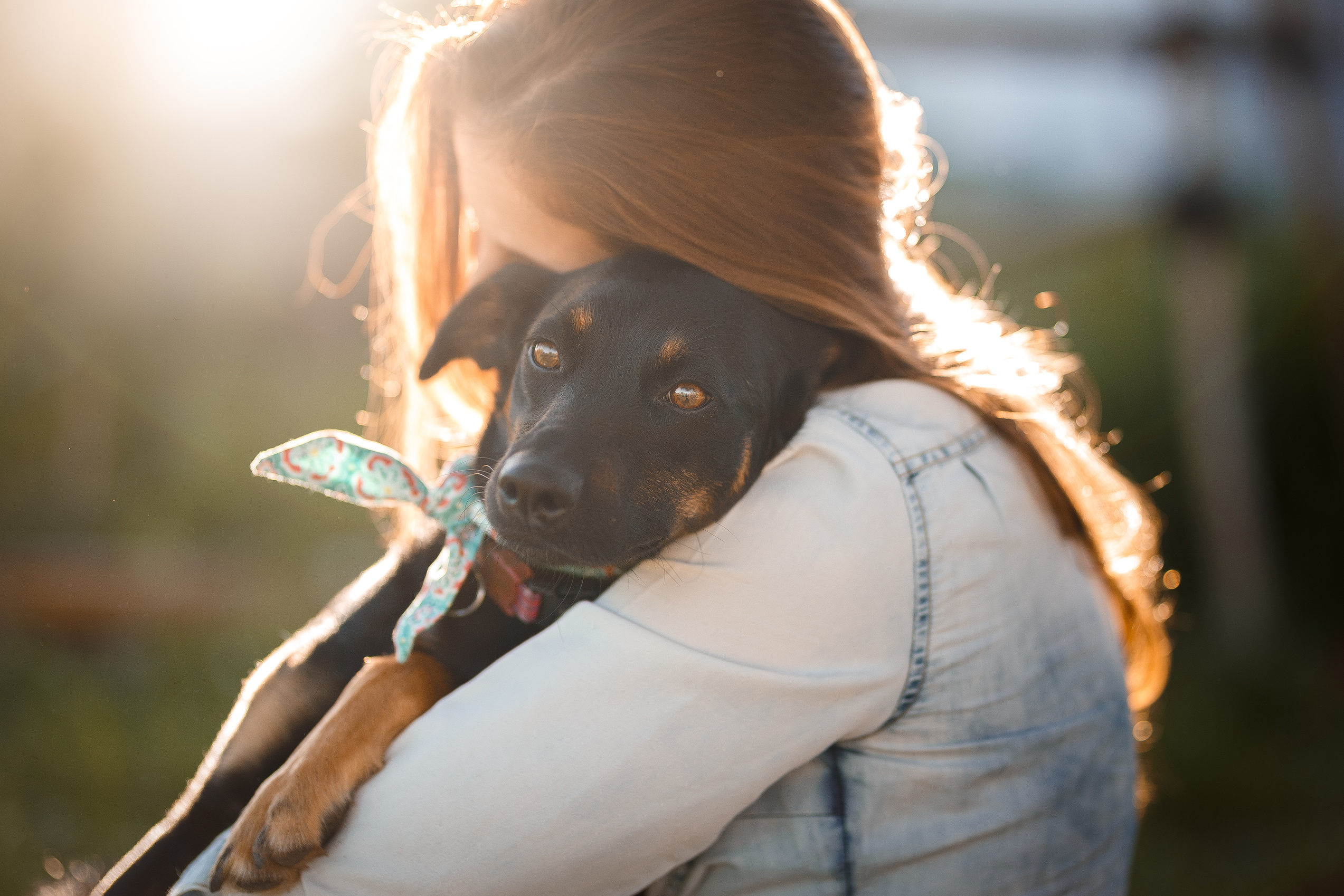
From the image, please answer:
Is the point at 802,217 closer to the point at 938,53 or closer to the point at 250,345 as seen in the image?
the point at 938,53

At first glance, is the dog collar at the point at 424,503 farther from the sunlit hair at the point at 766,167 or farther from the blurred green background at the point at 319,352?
the blurred green background at the point at 319,352

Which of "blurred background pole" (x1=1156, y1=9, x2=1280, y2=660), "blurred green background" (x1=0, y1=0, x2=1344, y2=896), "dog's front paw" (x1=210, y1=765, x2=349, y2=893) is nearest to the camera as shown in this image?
"dog's front paw" (x1=210, y1=765, x2=349, y2=893)

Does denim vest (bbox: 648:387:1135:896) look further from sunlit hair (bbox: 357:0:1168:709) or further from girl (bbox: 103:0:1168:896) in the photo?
sunlit hair (bbox: 357:0:1168:709)

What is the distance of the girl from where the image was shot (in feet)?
4.00

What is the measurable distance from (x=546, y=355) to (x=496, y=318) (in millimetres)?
239

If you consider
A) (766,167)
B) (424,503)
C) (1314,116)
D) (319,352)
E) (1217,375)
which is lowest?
(1217,375)

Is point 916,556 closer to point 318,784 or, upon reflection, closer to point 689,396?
point 689,396

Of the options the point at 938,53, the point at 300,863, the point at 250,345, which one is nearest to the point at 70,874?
the point at 300,863

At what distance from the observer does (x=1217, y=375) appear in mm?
5246

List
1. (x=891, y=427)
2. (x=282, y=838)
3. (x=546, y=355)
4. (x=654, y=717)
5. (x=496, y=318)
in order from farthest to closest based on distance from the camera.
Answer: (x=496, y=318) → (x=546, y=355) → (x=891, y=427) → (x=282, y=838) → (x=654, y=717)

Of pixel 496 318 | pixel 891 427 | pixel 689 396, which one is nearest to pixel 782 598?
pixel 891 427

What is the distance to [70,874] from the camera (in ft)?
6.39

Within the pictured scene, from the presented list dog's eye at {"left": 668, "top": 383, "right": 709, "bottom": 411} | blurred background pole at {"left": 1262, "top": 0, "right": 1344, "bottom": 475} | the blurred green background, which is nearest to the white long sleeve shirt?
dog's eye at {"left": 668, "top": 383, "right": 709, "bottom": 411}

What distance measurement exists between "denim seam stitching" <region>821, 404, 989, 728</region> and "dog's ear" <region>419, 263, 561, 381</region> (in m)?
0.79
